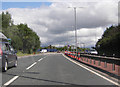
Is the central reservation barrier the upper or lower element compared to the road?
upper

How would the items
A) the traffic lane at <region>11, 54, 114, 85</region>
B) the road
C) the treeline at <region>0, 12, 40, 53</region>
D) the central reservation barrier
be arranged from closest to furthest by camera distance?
1. the traffic lane at <region>11, 54, 114, 85</region>
2. the road
3. the central reservation barrier
4. the treeline at <region>0, 12, 40, 53</region>

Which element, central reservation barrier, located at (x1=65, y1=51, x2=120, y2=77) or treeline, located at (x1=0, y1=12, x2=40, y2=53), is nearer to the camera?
central reservation barrier, located at (x1=65, y1=51, x2=120, y2=77)

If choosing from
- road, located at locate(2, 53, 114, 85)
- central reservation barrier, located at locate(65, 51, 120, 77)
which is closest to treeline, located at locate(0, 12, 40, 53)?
central reservation barrier, located at locate(65, 51, 120, 77)

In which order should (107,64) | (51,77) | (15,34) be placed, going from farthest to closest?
(15,34) → (107,64) → (51,77)

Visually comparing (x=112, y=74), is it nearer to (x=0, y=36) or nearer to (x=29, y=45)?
(x=0, y=36)

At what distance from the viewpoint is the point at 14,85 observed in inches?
319

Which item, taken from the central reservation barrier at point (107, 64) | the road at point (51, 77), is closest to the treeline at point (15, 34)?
the central reservation barrier at point (107, 64)

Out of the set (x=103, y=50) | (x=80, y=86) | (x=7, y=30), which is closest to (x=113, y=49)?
(x=103, y=50)

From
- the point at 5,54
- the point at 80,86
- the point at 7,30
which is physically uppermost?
the point at 7,30

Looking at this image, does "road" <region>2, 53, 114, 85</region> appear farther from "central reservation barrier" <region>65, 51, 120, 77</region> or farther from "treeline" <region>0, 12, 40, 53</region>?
"treeline" <region>0, 12, 40, 53</region>

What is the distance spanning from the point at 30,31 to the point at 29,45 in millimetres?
9118

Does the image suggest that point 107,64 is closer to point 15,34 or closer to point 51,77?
point 51,77

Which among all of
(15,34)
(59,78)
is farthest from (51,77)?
(15,34)

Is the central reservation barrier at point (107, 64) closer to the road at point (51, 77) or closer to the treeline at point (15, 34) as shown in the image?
the road at point (51, 77)
